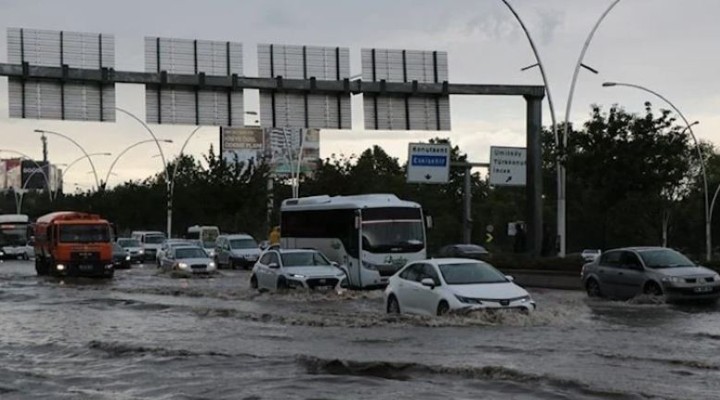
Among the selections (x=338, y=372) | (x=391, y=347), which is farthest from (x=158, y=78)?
(x=338, y=372)

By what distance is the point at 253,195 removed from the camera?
76.6 meters

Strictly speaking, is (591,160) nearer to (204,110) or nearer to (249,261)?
(204,110)

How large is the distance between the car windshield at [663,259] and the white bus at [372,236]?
26.6 ft

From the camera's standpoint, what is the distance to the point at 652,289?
81.9 ft

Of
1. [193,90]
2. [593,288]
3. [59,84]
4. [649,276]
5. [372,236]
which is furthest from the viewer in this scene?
[193,90]

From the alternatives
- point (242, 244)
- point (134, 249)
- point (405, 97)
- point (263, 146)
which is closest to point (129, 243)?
point (134, 249)

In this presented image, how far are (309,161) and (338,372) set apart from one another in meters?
84.3

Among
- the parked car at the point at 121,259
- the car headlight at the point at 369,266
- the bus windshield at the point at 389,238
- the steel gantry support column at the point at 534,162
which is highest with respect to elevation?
the steel gantry support column at the point at 534,162

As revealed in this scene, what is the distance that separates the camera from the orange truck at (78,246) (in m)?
42.7

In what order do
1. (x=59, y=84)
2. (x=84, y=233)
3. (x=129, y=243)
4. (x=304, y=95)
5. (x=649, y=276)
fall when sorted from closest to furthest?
(x=649, y=276)
(x=59, y=84)
(x=304, y=95)
(x=84, y=233)
(x=129, y=243)

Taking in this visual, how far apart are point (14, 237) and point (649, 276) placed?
5623cm

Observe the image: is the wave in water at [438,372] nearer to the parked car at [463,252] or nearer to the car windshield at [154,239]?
the parked car at [463,252]

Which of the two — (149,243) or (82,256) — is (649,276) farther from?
(149,243)

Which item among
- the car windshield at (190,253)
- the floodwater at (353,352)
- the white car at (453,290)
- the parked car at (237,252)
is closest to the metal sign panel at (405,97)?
the floodwater at (353,352)
